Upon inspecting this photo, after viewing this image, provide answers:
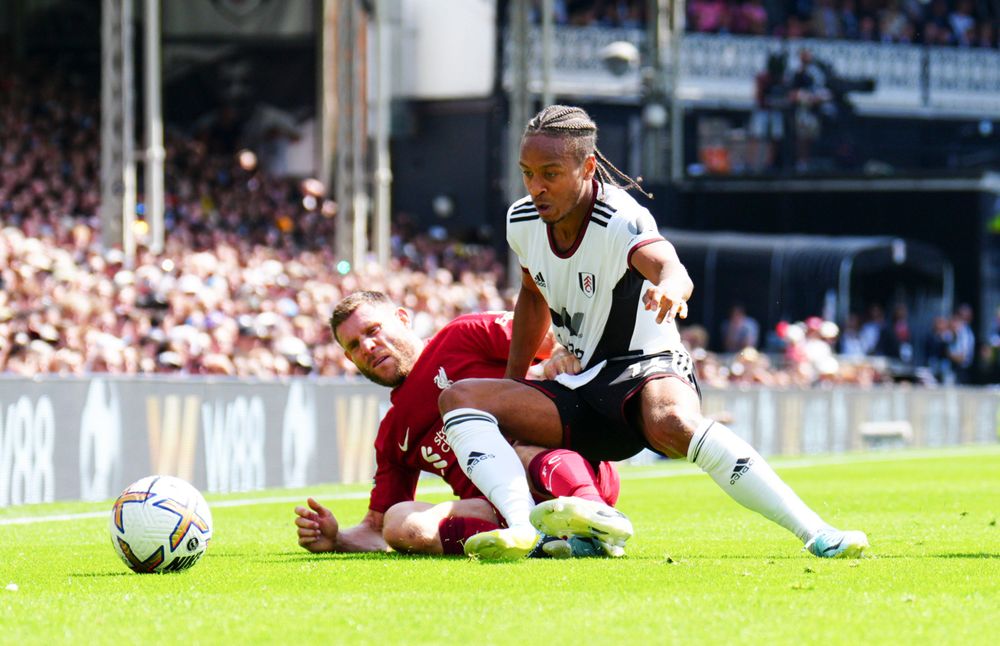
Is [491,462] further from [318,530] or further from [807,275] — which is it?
[807,275]

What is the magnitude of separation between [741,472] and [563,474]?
0.74 metres

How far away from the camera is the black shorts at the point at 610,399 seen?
25.5 ft

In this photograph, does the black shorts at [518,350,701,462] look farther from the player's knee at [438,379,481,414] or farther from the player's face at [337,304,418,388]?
the player's face at [337,304,418,388]

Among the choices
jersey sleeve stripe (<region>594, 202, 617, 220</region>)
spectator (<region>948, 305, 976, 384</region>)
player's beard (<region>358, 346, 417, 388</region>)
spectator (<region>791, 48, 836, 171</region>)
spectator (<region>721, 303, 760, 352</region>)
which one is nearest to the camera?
jersey sleeve stripe (<region>594, 202, 617, 220</region>)

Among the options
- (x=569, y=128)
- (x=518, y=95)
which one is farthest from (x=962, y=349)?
(x=569, y=128)

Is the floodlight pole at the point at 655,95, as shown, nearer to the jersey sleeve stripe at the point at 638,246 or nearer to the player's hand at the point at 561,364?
the player's hand at the point at 561,364

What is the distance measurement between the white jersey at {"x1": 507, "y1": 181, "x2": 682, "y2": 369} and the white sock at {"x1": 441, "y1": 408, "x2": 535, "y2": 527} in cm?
57

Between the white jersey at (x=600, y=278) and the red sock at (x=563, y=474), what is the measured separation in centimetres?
41

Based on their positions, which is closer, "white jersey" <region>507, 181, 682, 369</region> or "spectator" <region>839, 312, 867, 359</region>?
"white jersey" <region>507, 181, 682, 369</region>

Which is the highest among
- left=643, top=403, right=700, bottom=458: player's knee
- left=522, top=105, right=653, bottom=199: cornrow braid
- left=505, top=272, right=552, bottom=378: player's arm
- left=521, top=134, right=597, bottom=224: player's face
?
left=522, top=105, right=653, bottom=199: cornrow braid

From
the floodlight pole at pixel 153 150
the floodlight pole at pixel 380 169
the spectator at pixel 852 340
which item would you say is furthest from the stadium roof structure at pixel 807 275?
the floodlight pole at pixel 153 150

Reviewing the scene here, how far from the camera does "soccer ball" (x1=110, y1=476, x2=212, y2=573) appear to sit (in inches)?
295

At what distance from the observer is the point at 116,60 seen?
28453mm

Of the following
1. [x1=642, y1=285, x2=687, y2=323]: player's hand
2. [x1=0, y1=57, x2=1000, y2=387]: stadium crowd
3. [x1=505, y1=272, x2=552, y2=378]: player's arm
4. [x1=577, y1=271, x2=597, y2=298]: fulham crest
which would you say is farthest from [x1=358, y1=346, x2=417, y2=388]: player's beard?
[x1=0, y1=57, x2=1000, y2=387]: stadium crowd
